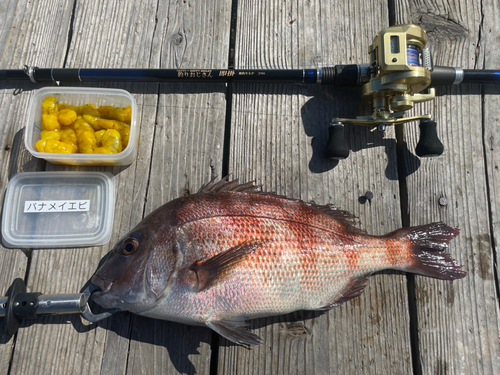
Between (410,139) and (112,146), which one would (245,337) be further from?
(410,139)

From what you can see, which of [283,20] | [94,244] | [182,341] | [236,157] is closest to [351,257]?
[236,157]

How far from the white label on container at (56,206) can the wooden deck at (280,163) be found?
21 cm

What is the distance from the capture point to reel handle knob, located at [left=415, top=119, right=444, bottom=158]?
166 cm

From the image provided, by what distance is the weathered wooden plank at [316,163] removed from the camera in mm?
1584

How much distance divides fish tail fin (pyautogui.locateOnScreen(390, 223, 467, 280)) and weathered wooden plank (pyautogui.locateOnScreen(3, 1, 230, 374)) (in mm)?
1164

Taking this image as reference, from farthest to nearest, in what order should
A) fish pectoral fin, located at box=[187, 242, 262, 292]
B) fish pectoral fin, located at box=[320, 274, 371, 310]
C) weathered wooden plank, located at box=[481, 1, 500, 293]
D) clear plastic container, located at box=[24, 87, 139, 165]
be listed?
weathered wooden plank, located at box=[481, 1, 500, 293], clear plastic container, located at box=[24, 87, 139, 165], fish pectoral fin, located at box=[320, 274, 371, 310], fish pectoral fin, located at box=[187, 242, 262, 292]

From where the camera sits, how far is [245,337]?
4.47 ft

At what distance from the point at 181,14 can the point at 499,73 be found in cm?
214

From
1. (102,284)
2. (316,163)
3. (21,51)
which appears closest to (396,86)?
(316,163)

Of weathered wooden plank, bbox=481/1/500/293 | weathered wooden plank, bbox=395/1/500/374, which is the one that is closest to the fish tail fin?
weathered wooden plank, bbox=395/1/500/374

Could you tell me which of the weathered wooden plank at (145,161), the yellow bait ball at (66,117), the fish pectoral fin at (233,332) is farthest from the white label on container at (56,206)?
the fish pectoral fin at (233,332)

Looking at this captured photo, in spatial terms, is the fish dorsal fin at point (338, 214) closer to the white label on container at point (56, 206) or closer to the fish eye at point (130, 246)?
the fish eye at point (130, 246)

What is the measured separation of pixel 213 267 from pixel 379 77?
1.39 m

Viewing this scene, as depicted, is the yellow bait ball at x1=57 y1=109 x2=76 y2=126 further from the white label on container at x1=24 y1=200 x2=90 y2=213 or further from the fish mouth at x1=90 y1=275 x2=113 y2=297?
the fish mouth at x1=90 y1=275 x2=113 y2=297
